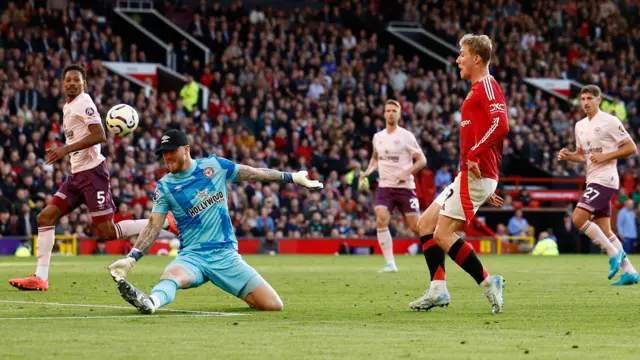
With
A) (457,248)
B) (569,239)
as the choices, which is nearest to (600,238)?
(457,248)

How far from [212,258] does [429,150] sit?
88.8 ft

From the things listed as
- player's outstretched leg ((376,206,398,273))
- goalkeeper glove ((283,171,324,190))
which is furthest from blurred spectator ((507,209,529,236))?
goalkeeper glove ((283,171,324,190))

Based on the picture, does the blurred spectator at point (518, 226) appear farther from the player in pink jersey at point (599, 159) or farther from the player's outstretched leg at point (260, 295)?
the player's outstretched leg at point (260, 295)

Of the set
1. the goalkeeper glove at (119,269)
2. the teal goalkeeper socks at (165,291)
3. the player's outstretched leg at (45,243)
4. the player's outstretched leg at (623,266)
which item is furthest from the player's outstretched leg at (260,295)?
the player's outstretched leg at (623,266)

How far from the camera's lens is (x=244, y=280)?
11.1 m

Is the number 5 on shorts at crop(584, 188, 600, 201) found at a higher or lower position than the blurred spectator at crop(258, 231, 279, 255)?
higher

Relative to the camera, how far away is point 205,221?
11.1 meters

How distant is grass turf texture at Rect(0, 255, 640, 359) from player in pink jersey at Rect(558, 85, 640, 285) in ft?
2.84

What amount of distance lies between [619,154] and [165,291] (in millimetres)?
8408

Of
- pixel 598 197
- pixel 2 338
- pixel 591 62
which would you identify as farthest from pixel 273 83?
pixel 2 338

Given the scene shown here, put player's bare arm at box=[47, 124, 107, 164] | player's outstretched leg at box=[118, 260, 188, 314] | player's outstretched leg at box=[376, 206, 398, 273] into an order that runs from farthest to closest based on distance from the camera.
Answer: player's outstretched leg at box=[376, 206, 398, 273]
player's bare arm at box=[47, 124, 107, 164]
player's outstretched leg at box=[118, 260, 188, 314]

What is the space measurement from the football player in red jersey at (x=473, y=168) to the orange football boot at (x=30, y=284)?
5218 millimetres

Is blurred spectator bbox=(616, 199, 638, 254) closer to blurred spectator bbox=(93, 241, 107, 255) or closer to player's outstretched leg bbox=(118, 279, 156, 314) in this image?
blurred spectator bbox=(93, 241, 107, 255)

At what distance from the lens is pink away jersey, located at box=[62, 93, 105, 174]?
14602 mm
